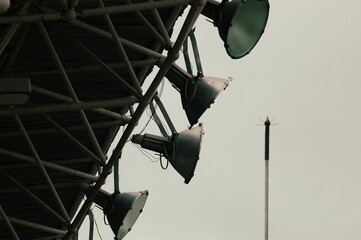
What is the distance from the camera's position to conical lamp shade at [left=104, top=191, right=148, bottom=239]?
3114cm

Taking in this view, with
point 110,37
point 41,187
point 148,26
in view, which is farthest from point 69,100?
point 41,187

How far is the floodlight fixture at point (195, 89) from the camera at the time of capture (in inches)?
1139

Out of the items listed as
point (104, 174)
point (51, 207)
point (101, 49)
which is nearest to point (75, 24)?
point (101, 49)

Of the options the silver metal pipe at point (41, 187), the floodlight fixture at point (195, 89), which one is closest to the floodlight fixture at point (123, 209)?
the silver metal pipe at point (41, 187)

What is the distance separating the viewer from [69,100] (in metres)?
27.7

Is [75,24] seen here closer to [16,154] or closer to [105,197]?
[16,154]

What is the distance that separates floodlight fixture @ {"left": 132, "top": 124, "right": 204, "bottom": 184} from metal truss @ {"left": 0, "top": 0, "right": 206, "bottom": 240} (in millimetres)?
888

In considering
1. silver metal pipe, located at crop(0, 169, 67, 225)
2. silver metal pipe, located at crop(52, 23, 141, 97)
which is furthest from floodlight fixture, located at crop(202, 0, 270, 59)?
silver metal pipe, located at crop(0, 169, 67, 225)

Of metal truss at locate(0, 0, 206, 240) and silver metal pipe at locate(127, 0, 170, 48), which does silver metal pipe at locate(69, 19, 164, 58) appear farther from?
silver metal pipe at locate(127, 0, 170, 48)

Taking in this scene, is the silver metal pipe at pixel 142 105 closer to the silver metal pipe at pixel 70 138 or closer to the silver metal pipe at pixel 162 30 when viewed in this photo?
the silver metal pipe at pixel 162 30

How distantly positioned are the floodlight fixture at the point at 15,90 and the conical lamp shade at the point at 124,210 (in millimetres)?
5220

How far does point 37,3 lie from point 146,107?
3.54 metres

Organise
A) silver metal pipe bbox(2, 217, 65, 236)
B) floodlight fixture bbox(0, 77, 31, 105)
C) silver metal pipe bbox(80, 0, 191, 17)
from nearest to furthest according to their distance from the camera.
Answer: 1. silver metal pipe bbox(80, 0, 191, 17)
2. floodlight fixture bbox(0, 77, 31, 105)
3. silver metal pipe bbox(2, 217, 65, 236)

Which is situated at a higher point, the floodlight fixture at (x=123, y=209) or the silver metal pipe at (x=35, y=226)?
the floodlight fixture at (x=123, y=209)
